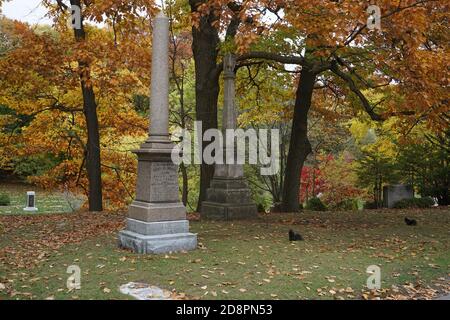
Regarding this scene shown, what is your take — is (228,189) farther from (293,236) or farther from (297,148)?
(297,148)

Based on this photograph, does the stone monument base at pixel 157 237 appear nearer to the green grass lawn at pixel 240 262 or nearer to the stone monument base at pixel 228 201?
the green grass lawn at pixel 240 262

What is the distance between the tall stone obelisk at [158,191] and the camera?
8594mm

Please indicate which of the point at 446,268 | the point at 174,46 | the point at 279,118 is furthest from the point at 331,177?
the point at 446,268

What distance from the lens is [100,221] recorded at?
42.5 feet

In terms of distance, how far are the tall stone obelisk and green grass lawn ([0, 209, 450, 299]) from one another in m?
0.34

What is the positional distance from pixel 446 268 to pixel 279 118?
15.2m

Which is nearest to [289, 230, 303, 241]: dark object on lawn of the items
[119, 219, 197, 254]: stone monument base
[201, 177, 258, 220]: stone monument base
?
[119, 219, 197, 254]: stone monument base

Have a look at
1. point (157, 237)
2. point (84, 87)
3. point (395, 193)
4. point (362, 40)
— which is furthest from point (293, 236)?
point (395, 193)

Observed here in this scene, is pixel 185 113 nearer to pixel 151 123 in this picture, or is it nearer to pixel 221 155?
pixel 221 155

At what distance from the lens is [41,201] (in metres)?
34.9

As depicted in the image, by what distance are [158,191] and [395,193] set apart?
49.6 feet

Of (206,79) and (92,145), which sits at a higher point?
(206,79)

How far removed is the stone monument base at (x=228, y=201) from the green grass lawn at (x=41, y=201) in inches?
576

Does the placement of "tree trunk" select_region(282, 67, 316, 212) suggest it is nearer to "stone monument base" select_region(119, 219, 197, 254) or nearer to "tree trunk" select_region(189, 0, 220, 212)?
"tree trunk" select_region(189, 0, 220, 212)
